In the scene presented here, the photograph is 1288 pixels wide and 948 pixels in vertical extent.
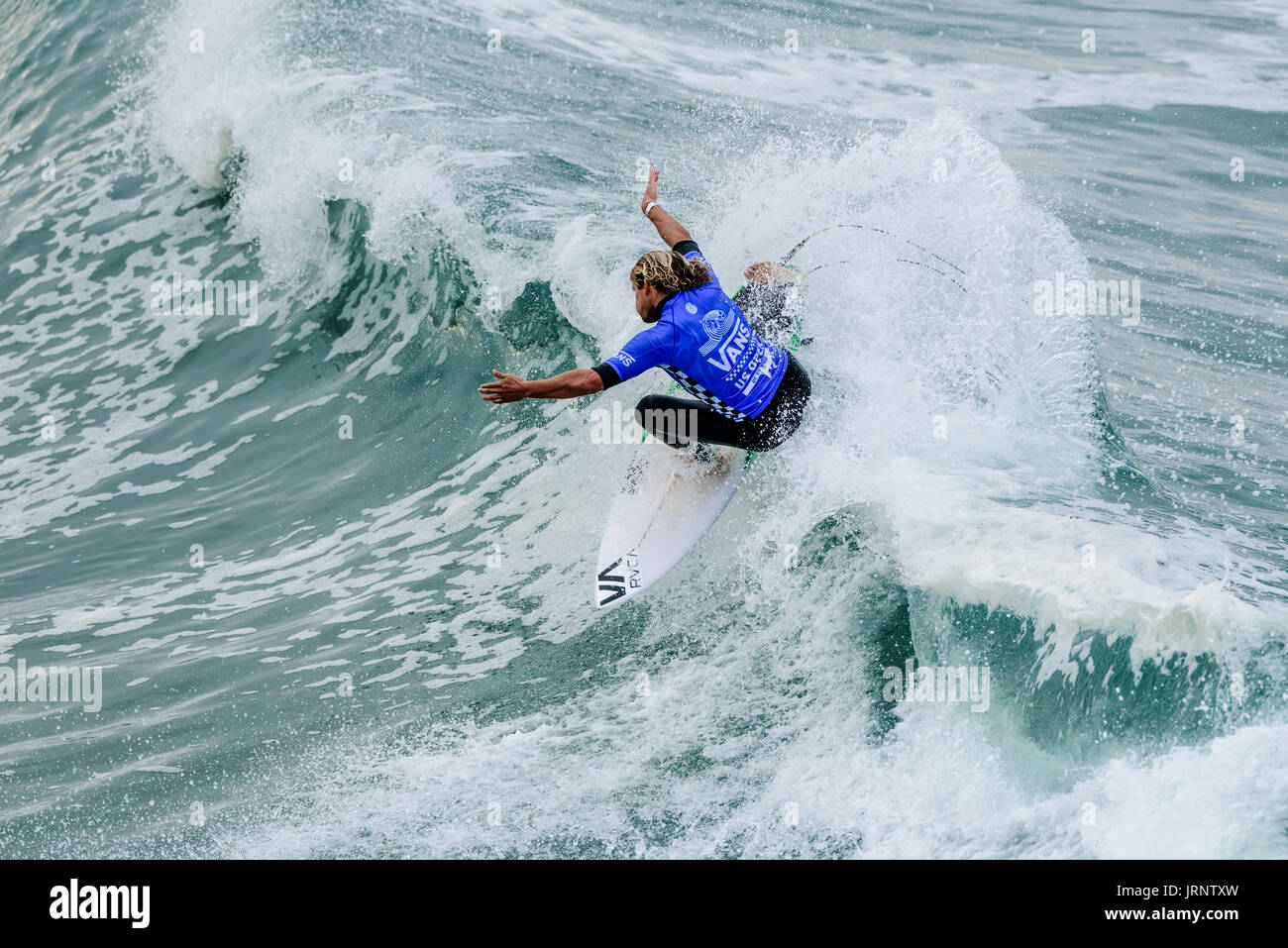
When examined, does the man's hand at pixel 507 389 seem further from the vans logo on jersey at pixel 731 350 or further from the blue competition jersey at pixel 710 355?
the vans logo on jersey at pixel 731 350

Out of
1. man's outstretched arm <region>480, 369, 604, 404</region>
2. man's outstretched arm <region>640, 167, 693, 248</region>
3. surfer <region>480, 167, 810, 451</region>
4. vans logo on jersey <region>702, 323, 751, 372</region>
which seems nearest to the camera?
man's outstretched arm <region>480, 369, 604, 404</region>

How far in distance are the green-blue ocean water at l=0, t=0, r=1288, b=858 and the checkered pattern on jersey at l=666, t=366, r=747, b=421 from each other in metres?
0.54

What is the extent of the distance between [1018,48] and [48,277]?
42.1 ft

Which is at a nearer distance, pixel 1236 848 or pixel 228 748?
pixel 1236 848

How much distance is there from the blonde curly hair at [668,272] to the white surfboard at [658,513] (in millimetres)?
A: 1365

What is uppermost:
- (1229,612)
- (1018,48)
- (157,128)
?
(1018,48)

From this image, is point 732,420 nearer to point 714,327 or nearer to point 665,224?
point 714,327

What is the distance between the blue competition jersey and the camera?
19.5ft

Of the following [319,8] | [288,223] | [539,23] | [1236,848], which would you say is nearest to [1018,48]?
[539,23]

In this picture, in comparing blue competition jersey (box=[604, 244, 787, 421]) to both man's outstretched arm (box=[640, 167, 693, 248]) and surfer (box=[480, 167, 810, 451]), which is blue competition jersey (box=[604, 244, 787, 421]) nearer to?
surfer (box=[480, 167, 810, 451])

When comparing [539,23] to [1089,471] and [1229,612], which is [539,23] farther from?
[1229,612]

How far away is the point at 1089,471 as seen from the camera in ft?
22.4

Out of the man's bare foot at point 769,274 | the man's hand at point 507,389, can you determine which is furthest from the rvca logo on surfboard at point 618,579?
the man's bare foot at point 769,274

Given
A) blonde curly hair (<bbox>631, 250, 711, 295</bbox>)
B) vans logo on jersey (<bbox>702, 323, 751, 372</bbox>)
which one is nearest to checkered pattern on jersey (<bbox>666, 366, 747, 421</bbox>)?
vans logo on jersey (<bbox>702, 323, 751, 372</bbox>)
